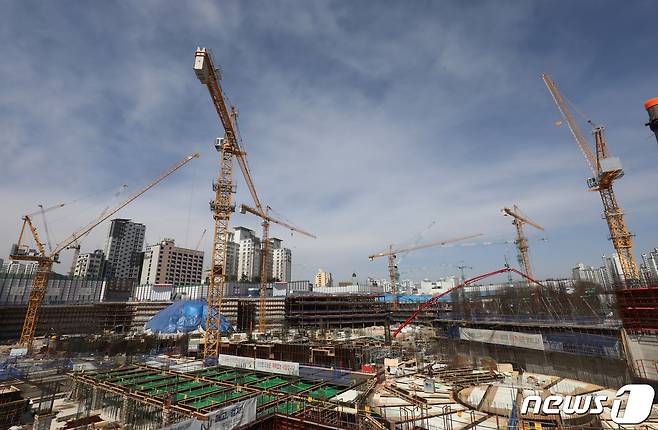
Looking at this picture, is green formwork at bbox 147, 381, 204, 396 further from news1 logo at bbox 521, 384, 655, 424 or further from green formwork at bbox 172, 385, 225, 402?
news1 logo at bbox 521, 384, 655, 424

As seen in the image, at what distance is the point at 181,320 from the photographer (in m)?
67.7

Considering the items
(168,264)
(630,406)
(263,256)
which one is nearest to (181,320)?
(263,256)

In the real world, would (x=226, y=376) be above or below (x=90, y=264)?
below

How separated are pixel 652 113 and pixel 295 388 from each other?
28.2 meters

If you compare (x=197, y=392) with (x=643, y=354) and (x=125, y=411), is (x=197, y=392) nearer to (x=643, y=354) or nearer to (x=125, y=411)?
(x=125, y=411)

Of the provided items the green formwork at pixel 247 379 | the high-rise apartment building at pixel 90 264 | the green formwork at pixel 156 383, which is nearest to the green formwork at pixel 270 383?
the green formwork at pixel 247 379

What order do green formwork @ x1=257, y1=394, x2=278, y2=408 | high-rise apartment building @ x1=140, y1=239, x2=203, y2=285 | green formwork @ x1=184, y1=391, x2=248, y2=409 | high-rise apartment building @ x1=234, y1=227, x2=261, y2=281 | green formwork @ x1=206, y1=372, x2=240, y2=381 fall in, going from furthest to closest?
high-rise apartment building @ x1=234, y1=227, x2=261, y2=281, high-rise apartment building @ x1=140, y1=239, x2=203, y2=285, green formwork @ x1=206, y1=372, x2=240, y2=381, green formwork @ x1=257, y1=394, x2=278, y2=408, green formwork @ x1=184, y1=391, x2=248, y2=409

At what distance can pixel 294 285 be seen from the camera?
4626 inches

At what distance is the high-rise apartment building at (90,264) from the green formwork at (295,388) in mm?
169420

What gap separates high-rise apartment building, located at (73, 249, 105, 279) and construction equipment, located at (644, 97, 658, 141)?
19043 centimetres

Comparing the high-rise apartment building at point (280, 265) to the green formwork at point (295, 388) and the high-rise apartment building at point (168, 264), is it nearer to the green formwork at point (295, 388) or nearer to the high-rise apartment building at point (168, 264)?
the high-rise apartment building at point (168, 264)

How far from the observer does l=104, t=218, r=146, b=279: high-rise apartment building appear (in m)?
165

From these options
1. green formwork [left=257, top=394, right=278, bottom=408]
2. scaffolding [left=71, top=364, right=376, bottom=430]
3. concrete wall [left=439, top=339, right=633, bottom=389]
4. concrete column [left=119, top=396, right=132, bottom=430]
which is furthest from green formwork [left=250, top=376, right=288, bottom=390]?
concrete wall [left=439, top=339, right=633, bottom=389]

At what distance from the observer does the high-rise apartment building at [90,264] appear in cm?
15438
